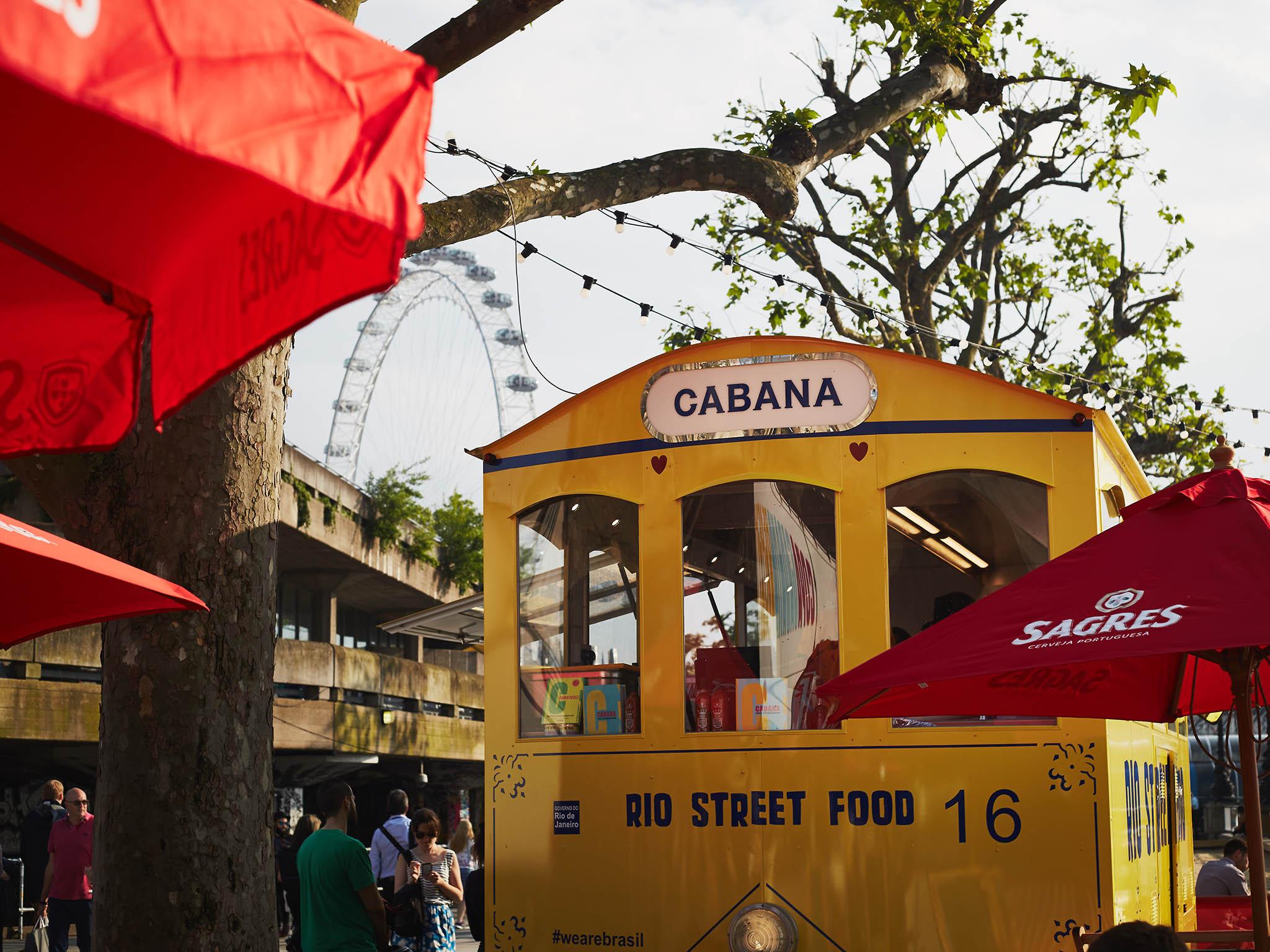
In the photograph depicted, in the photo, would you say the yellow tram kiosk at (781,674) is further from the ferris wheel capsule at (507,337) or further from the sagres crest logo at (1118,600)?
the ferris wheel capsule at (507,337)

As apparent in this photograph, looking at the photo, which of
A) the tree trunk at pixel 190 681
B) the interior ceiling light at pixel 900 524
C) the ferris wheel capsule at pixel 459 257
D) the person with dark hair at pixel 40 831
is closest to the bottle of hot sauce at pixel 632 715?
the interior ceiling light at pixel 900 524

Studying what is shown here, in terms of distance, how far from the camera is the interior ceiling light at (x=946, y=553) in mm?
6625

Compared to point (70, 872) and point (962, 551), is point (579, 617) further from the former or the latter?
point (70, 872)

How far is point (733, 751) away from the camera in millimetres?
6539

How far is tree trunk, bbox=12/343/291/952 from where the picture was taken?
4.77 m

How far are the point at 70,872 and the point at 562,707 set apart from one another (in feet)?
23.1

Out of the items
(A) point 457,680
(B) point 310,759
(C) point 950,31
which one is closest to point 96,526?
(C) point 950,31

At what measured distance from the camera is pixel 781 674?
21.7ft

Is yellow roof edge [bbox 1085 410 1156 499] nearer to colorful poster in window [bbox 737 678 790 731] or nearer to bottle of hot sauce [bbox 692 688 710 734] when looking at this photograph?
colorful poster in window [bbox 737 678 790 731]

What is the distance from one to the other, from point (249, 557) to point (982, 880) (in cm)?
337

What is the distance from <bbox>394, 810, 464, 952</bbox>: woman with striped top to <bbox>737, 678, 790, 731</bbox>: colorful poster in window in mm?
3122

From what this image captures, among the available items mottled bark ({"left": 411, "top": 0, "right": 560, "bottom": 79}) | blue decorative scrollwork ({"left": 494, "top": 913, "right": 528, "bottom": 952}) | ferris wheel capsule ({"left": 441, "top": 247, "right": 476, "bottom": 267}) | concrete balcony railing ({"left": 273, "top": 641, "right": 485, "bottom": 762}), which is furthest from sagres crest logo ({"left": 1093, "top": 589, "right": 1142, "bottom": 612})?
ferris wheel capsule ({"left": 441, "top": 247, "right": 476, "bottom": 267})

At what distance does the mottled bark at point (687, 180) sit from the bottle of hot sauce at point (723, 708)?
95.9 inches

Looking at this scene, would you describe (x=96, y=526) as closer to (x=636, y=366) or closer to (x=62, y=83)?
(x=636, y=366)
